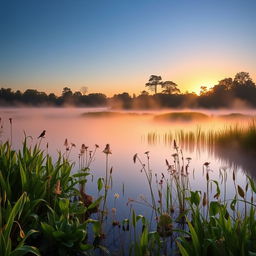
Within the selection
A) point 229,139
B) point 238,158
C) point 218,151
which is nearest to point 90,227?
point 238,158

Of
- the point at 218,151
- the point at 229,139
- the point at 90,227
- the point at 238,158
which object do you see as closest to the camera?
the point at 90,227

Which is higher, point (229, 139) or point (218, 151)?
point (229, 139)

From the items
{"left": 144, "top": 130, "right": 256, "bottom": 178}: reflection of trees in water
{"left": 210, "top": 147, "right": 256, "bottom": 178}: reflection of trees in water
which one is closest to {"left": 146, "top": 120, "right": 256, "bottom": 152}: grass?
{"left": 144, "top": 130, "right": 256, "bottom": 178}: reflection of trees in water

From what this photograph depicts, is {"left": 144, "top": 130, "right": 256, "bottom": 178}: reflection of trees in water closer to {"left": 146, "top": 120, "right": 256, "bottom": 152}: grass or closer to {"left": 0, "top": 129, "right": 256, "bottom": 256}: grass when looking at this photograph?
{"left": 146, "top": 120, "right": 256, "bottom": 152}: grass

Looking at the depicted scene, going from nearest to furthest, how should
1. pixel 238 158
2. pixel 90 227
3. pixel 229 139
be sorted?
1. pixel 90 227
2. pixel 238 158
3. pixel 229 139

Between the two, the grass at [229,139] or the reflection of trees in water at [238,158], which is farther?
the grass at [229,139]

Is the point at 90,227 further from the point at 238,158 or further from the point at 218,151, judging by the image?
the point at 218,151

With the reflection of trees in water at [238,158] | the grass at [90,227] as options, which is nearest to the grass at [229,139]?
the reflection of trees in water at [238,158]

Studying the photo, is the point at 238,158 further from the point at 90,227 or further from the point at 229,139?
the point at 90,227

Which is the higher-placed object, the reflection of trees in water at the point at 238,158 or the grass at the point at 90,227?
the grass at the point at 90,227

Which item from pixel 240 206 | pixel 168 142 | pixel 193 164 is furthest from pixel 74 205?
pixel 168 142

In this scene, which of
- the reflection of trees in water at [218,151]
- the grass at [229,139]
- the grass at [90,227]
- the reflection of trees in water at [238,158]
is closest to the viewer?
the grass at [90,227]

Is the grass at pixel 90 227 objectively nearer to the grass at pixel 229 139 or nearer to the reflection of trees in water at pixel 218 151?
the reflection of trees in water at pixel 218 151

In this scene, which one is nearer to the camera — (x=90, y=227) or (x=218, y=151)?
(x=90, y=227)
